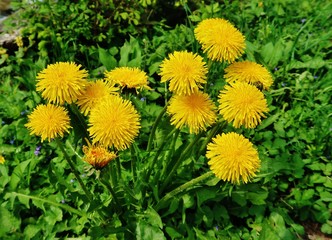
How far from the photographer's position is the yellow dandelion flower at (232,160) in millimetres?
1425

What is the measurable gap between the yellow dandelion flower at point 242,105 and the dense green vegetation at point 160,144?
26cm

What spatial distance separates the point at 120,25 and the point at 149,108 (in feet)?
3.19

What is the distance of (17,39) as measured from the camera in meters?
2.85

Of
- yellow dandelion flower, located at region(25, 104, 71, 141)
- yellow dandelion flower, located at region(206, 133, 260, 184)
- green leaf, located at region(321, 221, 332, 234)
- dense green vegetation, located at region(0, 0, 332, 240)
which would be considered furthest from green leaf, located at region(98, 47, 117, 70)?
green leaf, located at region(321, 221, 332, 234)

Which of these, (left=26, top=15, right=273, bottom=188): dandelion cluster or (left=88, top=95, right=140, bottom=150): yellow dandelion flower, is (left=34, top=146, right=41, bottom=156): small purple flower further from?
(left=88, top=95, right=140, bottom=150): yellow dandelion flower

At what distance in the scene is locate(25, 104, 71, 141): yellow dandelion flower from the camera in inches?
59.3

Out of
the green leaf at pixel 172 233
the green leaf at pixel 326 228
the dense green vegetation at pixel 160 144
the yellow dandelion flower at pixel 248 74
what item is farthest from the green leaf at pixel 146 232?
the green leaf at pixel 326 228

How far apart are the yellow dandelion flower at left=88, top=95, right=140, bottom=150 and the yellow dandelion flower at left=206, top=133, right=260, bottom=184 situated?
34cm

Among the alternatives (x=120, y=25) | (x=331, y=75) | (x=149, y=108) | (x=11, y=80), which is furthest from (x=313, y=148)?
(x=11, y=80)

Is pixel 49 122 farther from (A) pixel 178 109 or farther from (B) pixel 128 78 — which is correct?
(A) pixel 178 109

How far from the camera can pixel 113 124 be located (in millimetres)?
1440

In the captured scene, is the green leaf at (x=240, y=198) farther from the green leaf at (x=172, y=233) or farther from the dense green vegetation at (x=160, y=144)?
the green leaf at (x=172, y=233)

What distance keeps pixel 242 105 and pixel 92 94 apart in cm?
65

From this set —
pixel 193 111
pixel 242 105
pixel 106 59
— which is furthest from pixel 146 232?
pixel 106 59
